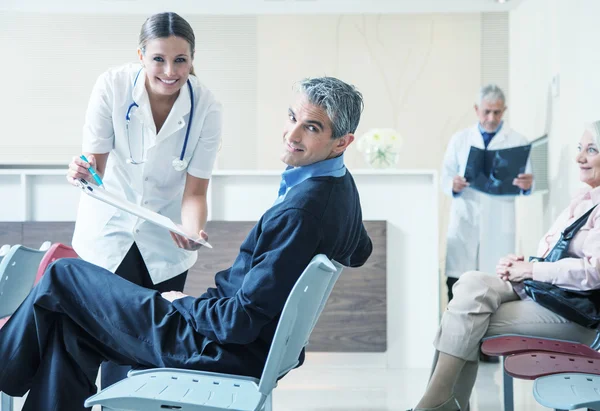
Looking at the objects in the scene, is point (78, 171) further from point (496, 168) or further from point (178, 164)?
point (496, 168)

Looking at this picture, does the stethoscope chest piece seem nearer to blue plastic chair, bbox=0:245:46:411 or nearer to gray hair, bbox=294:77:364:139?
blue plastic chair, bbox=0:245:46:411

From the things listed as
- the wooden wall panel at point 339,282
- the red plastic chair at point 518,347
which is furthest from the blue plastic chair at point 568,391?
the wooden wall panel at point 339,282

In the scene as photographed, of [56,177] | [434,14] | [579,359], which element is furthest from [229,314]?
[434,14]

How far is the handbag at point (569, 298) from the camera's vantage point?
225cm

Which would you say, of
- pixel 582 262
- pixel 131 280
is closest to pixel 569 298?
pixel 582 262

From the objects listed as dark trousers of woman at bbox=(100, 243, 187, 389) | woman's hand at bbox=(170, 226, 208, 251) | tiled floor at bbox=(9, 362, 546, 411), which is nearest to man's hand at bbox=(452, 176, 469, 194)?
tiled floor at bbox=(9, 362, 546, 411)

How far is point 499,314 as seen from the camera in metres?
2.39

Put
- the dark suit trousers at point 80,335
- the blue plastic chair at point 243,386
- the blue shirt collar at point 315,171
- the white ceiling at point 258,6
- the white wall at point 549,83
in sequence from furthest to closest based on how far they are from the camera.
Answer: the white ceiling at point 258,6, the white wall at point 549,83, the blue shirt collar at point 315,171, the dark suit trousers at point 80,335, the blue plastic chair at point 243,386

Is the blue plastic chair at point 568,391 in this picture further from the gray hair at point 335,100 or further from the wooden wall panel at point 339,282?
the wooden wall panel at point 339,282

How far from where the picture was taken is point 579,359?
202cm

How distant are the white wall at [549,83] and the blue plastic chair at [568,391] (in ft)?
6.45

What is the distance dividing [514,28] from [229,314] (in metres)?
4.99

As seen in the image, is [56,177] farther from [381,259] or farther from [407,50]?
[407,50]

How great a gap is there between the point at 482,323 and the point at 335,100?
0.98 metres
